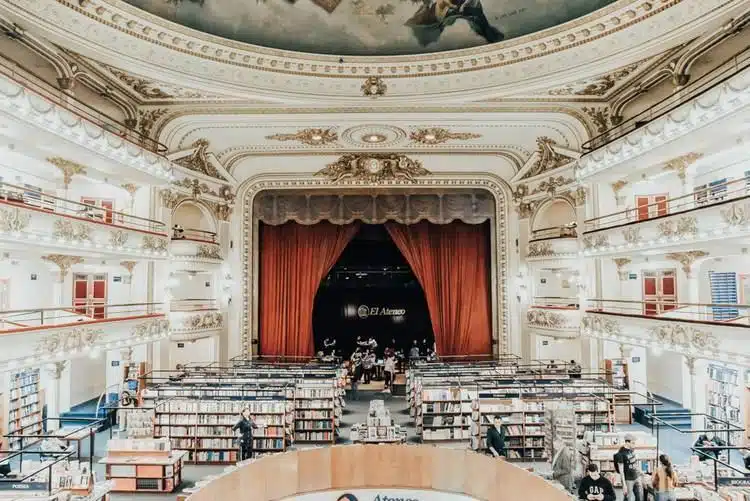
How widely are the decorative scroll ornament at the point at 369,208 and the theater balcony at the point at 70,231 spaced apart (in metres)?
4.21

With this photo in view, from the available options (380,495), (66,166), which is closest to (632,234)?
(380,495)

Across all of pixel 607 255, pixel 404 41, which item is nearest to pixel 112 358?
pixel 404 41

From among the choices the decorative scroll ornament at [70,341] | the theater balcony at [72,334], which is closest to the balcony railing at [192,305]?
the theater balcony at [72,334]

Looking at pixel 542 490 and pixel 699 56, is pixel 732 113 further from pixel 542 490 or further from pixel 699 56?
pixel 542 490

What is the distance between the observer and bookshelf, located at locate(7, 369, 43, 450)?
10070mm

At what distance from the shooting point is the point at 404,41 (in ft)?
33.9

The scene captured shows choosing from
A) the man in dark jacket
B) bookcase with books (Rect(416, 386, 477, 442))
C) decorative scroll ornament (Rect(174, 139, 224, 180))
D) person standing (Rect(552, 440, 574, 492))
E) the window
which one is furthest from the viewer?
decorative scroll ornament (Rect(174, 139, 224, 180))

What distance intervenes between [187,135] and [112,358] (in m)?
6.29

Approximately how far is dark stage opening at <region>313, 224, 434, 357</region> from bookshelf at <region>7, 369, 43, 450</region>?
27.2 feet

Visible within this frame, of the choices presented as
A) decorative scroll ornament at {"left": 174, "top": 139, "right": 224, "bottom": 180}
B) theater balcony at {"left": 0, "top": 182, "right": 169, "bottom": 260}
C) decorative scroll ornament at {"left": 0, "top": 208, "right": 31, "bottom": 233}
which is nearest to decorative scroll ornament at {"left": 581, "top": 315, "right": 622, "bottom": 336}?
theater balcony at {"left": 0, "top": 182, "right": 169, "bottom": 260}

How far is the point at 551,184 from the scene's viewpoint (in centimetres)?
1342

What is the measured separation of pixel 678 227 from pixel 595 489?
495 cm

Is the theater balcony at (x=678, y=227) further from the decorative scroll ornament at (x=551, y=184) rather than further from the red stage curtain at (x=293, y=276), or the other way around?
the red stage curtain at (x=293, y=276)

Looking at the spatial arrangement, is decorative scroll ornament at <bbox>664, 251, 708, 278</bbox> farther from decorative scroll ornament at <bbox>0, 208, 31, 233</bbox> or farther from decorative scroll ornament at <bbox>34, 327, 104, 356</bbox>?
decorative scroll ornament at <bbox>0, 208, 31, 233</bbox>
